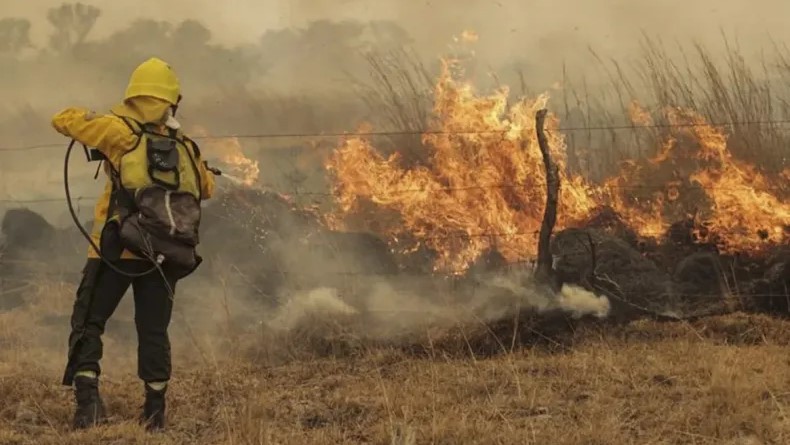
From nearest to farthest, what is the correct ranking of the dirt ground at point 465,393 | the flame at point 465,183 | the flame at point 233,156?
the dirt ground at point 465,393
the flame at point 465,183
the flame at point 233,156

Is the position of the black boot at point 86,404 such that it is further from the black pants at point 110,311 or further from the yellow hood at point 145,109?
the yellow hood at point 145,109

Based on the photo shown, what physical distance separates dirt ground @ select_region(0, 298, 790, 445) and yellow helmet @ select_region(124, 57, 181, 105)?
1.72 m

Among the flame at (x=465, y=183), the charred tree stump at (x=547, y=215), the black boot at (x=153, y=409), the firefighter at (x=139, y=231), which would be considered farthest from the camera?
the flame at (x=465, y=183)

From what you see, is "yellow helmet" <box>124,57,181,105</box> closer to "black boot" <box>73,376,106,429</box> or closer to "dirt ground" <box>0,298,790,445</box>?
"black boot" <box>73,376,106,429</box>

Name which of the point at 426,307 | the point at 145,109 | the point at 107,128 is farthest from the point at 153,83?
the point at 426,307

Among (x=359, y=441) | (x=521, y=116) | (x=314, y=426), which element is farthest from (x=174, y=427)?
(x=521, y=116)

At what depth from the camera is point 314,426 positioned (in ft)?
14.3

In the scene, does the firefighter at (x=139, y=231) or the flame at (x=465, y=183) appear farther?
the flame at (x=465, y=183)

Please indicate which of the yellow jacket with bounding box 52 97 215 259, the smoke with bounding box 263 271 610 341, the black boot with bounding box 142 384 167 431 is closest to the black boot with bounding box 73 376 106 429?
the black boot with bounding box 142 384 167 431

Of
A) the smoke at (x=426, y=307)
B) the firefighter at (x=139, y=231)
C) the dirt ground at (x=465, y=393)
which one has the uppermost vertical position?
the firefighter at (x=139, y=231)

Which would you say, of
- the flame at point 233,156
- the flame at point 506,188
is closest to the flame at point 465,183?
the flame at point 506,188

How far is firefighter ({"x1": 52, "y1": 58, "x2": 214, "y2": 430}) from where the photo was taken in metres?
4.12

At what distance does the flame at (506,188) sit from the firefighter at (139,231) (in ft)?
12.4

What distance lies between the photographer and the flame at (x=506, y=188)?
768 cm
